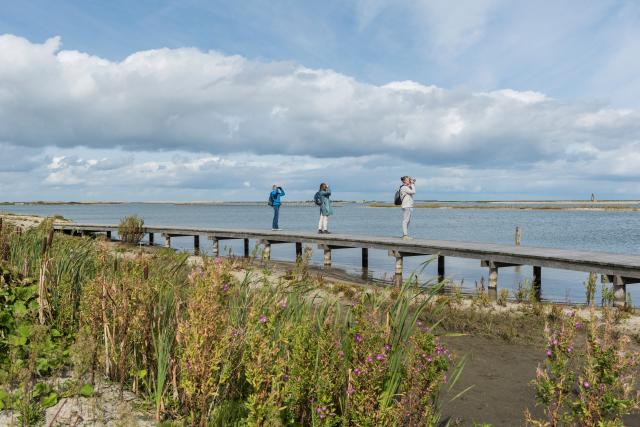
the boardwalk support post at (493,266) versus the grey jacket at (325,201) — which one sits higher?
the grey jacket at (325,201)

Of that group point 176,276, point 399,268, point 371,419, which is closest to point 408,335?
point 371,419

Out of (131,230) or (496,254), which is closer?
(496,254)

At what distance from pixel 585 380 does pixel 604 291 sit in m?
9.44

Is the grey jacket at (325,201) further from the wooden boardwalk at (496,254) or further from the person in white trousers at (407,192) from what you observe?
the person in white trousers at (407,192)

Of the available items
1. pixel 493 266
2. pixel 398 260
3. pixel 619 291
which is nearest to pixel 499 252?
pixel 493 266

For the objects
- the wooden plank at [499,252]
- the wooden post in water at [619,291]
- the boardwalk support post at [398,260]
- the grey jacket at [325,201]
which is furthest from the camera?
the grey jacket at [325,201]

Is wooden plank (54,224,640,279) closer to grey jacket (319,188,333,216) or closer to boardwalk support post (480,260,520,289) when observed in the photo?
boardwalk support post (480,260,520,289)

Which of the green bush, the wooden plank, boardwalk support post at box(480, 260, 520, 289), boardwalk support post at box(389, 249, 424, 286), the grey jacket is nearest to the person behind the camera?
the wooden plank

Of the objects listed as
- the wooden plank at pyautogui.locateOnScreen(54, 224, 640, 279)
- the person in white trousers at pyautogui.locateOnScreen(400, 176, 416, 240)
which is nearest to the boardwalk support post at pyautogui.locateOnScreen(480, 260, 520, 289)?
the wooden plank at pyautogui.locateOnScreen(54, 224, 640, 279)

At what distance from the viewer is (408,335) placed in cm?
404

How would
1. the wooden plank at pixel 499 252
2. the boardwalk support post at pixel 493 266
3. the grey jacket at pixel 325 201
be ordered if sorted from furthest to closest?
the grey jacket at pixel 325 201, the boardwalk support post at pixel 493 266, the wooden plank at pixel 499 252

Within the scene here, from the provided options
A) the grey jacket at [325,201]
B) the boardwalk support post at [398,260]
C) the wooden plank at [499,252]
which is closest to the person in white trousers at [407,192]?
the boardwalk support post at [398,260]

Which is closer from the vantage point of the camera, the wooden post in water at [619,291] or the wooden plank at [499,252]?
the wooden post in water at [619,291]

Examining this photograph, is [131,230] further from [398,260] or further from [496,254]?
[496,254]
